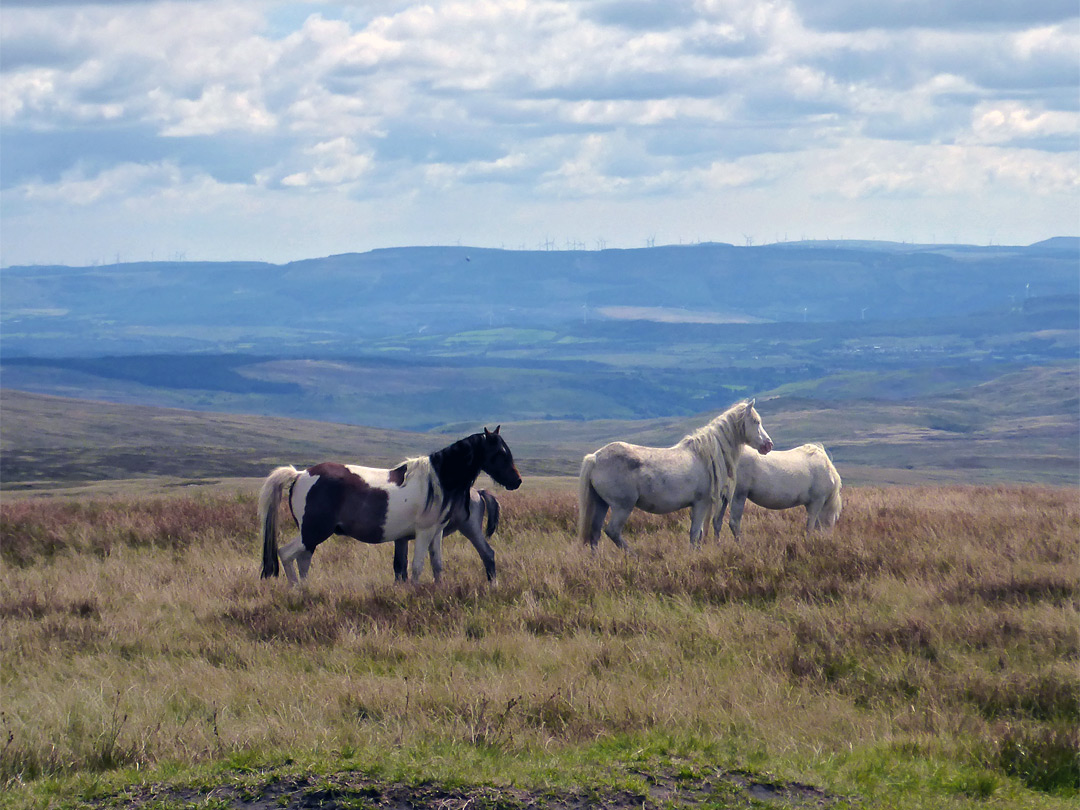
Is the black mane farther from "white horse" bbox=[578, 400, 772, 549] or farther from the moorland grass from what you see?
"white horse" bbox=[578, 400, 772, 549]

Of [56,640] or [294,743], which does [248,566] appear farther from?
[294,743]

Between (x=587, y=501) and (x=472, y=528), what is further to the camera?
(x=587, y=501)

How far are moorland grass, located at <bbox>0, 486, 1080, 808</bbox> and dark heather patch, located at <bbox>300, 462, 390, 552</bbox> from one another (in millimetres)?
594

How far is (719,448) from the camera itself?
14.3m

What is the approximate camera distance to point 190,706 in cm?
842

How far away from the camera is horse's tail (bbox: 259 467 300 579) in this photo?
1227 centimetres

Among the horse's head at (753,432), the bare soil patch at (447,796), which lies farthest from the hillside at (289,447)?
the bare soil patch at (447,796)

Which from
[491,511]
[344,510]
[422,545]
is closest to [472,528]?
[491,511]

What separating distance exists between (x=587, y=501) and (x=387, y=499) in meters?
3.02

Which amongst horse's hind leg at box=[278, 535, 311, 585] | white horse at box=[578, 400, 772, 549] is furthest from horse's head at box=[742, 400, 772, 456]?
horse's hind leg at box=[278, 535, 311, 585]

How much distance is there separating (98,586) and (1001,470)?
133729 millimetres

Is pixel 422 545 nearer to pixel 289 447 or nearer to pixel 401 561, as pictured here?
pixel 401 561

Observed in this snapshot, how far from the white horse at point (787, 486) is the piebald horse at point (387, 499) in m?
3.74

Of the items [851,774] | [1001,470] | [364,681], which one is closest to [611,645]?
[364,681]
